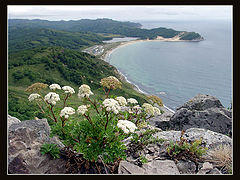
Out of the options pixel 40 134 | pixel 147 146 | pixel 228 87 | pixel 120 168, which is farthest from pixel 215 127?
pixel 228 87

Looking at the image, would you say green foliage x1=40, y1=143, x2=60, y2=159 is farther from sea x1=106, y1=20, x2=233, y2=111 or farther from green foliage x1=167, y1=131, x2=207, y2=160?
sea x1=106, y1=20, x2=233, y2=111

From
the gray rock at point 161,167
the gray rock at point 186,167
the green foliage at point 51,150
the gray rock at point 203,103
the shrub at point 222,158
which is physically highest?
the gray rock at point 203,103

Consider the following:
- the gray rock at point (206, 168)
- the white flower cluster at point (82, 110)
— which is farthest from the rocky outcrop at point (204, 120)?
the white flower cluster at point (82, 110)

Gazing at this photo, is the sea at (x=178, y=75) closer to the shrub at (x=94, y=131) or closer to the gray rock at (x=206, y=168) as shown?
the gray rock at (x=206, y=168)

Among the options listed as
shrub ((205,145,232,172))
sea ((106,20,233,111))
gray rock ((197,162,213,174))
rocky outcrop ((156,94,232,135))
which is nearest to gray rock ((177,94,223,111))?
rocky outcrop ((156,94,232,135))

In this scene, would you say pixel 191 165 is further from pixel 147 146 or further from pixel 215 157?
pixel 147 146

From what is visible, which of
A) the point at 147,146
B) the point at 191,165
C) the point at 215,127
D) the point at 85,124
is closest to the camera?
the point at 85,124
